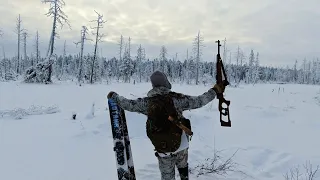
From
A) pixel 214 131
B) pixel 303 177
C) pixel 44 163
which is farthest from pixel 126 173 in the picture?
pixel 214 131

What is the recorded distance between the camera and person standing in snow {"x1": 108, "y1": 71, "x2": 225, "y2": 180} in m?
3.64

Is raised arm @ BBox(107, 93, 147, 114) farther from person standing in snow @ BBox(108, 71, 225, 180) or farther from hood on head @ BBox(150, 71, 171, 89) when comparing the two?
hood on head @ BBox(150, 71, 171, 89)

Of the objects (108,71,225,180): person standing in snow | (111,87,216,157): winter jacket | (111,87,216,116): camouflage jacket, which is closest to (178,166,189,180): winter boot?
(108,71,225,180): person standing in snow

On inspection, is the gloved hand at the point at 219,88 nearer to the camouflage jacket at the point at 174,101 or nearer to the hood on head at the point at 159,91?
the camouflage jacket at the point at 174,101

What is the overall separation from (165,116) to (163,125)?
0.37 ft

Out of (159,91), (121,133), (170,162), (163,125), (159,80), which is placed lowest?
(170,162)

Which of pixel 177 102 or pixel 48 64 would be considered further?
pixel 48 64

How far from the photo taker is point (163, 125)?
11.9 ft

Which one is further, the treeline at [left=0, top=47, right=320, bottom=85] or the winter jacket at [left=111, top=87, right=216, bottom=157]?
the treeline at [left=0, top=47, right=320, bottom=85]

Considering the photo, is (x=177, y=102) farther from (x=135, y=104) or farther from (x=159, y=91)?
(x=135, y=104)

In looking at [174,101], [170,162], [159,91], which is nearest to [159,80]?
[159,91]

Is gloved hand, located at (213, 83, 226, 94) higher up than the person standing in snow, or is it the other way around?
gloved hand, located at (213, 83, 226, 94)

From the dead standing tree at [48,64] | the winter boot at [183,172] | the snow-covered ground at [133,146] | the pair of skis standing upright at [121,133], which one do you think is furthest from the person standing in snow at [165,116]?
the dead standing tree at [48,64]

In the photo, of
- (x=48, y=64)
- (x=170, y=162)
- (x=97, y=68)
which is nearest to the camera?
(x=170, y=162)
